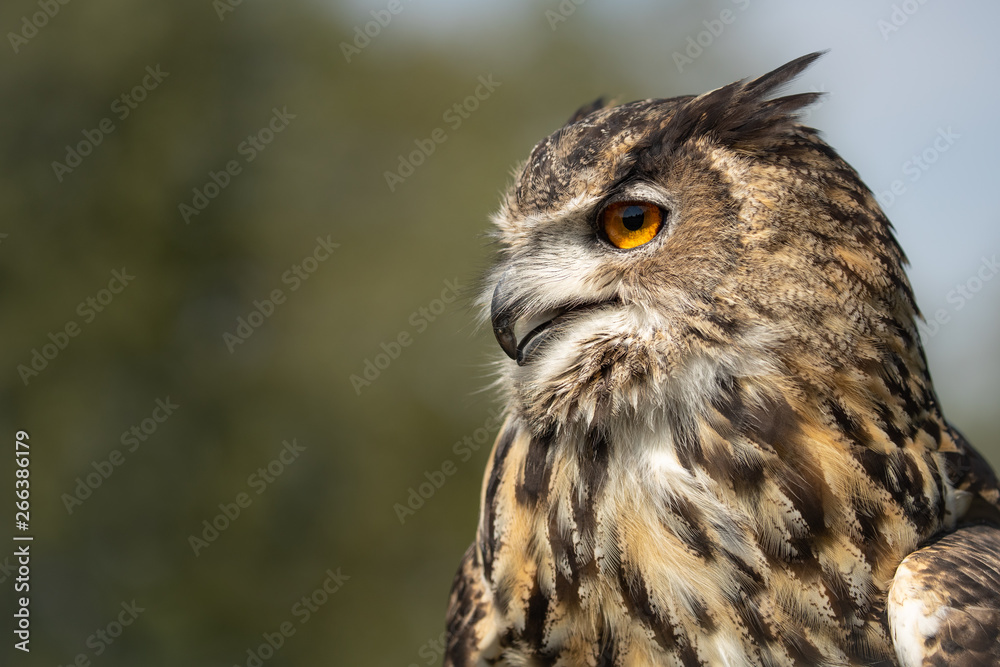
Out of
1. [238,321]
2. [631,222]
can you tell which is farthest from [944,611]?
[238,321]

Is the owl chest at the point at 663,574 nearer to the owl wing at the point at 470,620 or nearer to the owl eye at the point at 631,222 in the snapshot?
the owl wing at the point at 470,620

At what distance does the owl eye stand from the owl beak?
31 cm

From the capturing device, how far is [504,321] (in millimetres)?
1808

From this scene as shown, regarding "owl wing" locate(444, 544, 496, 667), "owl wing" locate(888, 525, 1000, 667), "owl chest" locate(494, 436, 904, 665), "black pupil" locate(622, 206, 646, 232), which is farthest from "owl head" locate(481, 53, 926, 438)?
"owl wing" locate(444, 544, 496, 667)

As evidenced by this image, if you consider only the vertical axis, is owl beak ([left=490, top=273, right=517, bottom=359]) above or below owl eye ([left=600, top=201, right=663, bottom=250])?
below

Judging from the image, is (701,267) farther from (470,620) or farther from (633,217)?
(470,620)

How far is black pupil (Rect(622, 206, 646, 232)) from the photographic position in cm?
162

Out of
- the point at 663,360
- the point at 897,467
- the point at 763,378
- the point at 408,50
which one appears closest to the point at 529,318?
the point at 663,360

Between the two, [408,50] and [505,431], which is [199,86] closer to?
[408,50]

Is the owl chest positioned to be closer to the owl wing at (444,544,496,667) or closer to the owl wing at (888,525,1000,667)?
the owl wing at (888,525,1000,667)

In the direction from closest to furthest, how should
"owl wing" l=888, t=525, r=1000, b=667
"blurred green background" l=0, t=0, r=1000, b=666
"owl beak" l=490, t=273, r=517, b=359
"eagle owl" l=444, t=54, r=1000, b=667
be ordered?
"owl wing" l=888, t=525, r=1000, b=667
"eagle owl" l=444, t=54, r=1000, b=667
"owl beak" l=490, t=273, r=517, b=359
"blurred green background" l=0, t=0, r=1000, b=666

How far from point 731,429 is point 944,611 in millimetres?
494

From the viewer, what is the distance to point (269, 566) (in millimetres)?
9102

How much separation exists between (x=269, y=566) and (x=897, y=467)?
8881 millimetres
